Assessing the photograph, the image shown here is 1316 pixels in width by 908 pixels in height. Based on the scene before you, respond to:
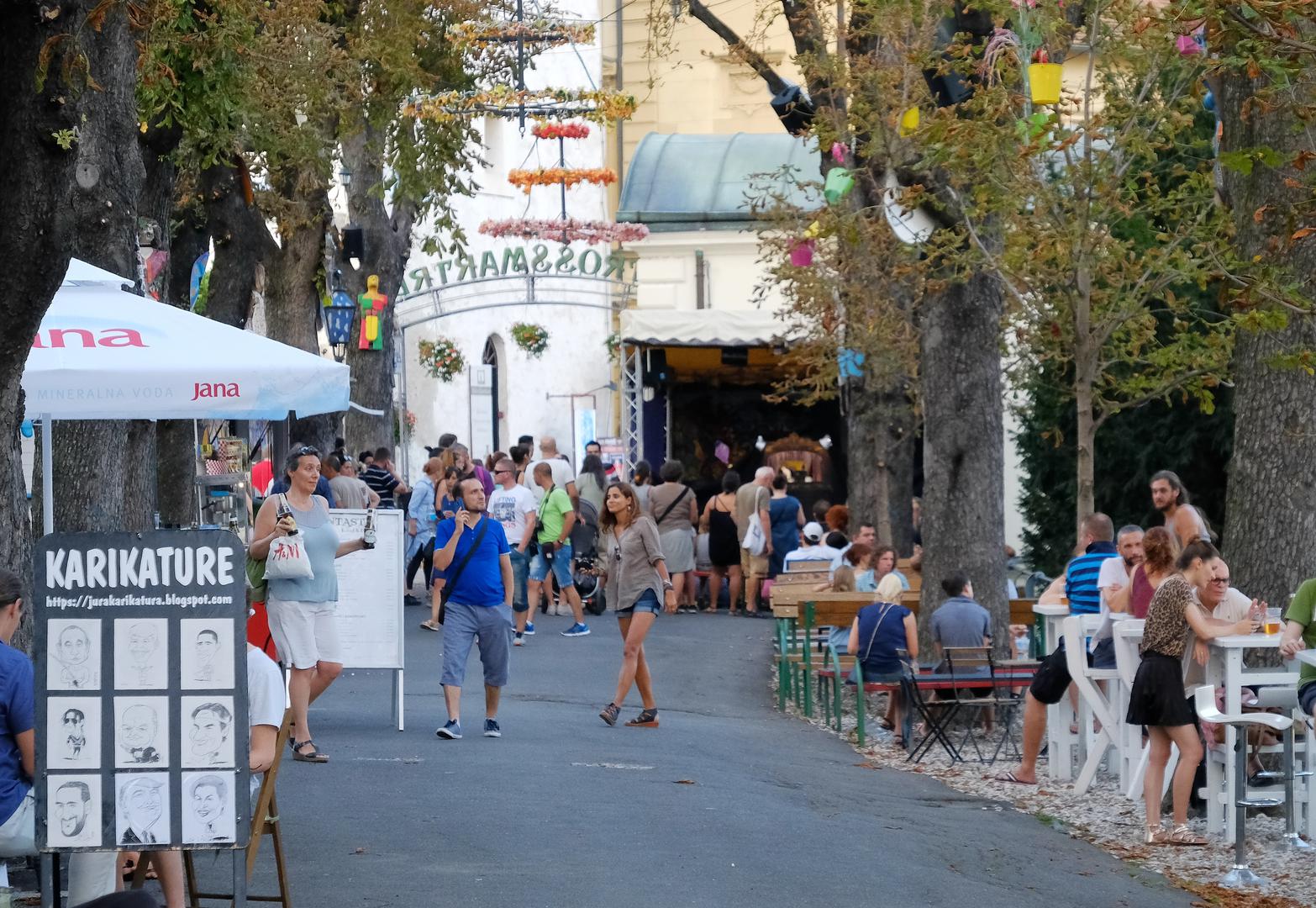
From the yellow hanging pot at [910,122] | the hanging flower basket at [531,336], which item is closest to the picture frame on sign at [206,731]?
the yellow hanging pot at [910,122]

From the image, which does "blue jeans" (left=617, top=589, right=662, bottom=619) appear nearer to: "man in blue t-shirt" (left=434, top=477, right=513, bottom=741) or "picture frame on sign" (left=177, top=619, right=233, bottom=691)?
"man in blue t-shirt" (left=434, top=477, right=513, bottom=741)

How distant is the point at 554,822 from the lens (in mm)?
9258

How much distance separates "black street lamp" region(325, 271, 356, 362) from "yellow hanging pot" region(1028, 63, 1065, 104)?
35.1 ft

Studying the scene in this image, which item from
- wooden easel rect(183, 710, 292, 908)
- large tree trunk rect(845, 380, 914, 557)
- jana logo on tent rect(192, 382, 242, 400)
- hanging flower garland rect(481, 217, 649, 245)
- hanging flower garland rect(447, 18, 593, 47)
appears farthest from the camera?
hanging flower garland rect(481, 217, 649, 245)

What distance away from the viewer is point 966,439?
599 inches

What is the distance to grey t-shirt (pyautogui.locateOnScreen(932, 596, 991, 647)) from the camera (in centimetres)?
1376

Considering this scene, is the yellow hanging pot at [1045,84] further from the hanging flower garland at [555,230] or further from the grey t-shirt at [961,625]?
the hanging flower garland at [555,230]

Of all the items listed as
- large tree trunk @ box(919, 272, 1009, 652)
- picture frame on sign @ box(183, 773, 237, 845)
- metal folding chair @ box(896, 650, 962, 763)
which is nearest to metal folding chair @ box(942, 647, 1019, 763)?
metal folding chair @ box(896, 650, 962, 763)

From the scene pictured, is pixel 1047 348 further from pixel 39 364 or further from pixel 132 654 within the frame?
pixel 132 654

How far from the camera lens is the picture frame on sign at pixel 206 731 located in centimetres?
631

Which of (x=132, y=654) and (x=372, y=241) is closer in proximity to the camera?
(x=132, y=654)

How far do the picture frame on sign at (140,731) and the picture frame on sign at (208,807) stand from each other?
0.40 ft

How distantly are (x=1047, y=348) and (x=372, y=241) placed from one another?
8173 millimetres

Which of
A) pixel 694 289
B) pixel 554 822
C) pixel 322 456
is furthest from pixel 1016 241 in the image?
pixel 694 289
